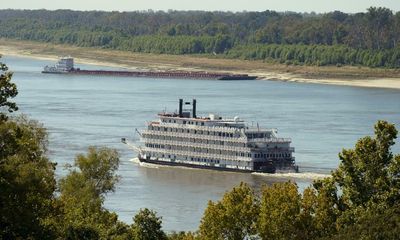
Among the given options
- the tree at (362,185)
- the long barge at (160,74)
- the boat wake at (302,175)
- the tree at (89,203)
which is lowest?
the long barge at (160,74)

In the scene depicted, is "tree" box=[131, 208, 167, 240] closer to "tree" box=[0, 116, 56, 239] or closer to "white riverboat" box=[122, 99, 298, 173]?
"tree" box=[0, 116, 56, 239]

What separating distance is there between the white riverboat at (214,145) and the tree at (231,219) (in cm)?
3458

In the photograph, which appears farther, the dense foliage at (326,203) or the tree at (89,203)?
the dense foliage at (326,203)

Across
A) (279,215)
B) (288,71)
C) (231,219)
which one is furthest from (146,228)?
(288,71)

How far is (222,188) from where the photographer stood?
6650cm

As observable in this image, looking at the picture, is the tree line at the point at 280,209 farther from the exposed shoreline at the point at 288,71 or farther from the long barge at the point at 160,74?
the long barge at the point at 160,74

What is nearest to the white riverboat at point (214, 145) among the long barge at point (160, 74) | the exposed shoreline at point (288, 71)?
the exposed shoreline at point (288, 71)

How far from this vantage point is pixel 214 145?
77.7m

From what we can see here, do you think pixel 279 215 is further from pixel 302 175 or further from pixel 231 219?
pixel 302 175

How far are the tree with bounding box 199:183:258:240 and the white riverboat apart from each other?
3458 centimetres

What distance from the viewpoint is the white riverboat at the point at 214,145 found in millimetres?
75188

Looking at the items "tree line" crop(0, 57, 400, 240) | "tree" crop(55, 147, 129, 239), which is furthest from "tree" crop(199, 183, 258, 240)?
"tree" crop(55, 147, 129, 239)

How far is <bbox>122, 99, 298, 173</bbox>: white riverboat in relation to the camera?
247 ft

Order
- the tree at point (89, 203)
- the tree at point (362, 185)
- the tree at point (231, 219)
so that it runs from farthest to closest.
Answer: the tree at point (231, 219), the tree at point (362, 185), the tree at point (89, 203)
